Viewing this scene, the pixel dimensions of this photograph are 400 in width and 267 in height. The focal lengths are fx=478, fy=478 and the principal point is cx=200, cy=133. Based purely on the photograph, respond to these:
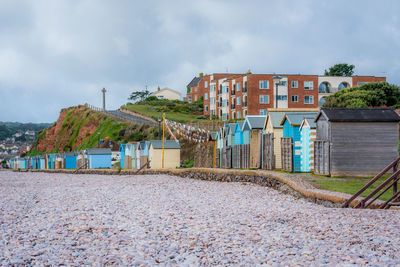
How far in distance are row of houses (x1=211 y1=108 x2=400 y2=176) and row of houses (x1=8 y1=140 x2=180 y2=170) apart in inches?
594

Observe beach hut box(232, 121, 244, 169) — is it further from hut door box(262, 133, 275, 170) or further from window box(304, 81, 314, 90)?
window box(304, 81, 314, 90)

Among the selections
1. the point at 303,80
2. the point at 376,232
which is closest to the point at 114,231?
the point at 376,232

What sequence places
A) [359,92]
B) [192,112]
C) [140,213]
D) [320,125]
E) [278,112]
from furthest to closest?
[192,112], [359,92], [278,112], [320,125], [140,213]

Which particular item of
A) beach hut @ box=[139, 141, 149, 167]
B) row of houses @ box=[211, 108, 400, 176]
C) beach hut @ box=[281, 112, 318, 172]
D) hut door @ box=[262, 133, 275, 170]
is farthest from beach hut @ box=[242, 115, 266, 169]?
beach hut @ box=[139, 141, 149, 167]

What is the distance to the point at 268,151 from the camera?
969 inches

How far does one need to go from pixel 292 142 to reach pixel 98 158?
120 ft

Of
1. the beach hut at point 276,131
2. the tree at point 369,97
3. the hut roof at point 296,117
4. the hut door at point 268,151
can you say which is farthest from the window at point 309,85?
the hut roof at point 296,117

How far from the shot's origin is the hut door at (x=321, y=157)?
63.2ft

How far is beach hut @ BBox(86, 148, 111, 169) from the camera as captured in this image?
55.6 metres

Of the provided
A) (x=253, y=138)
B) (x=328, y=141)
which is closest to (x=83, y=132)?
(x=253, y=138)

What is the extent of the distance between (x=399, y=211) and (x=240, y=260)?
17.2ft

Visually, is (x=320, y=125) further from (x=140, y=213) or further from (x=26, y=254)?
(x=26, y=254)

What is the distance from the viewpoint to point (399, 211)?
10984 mm

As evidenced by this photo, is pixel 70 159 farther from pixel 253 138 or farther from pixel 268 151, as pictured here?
pixel 268 151
